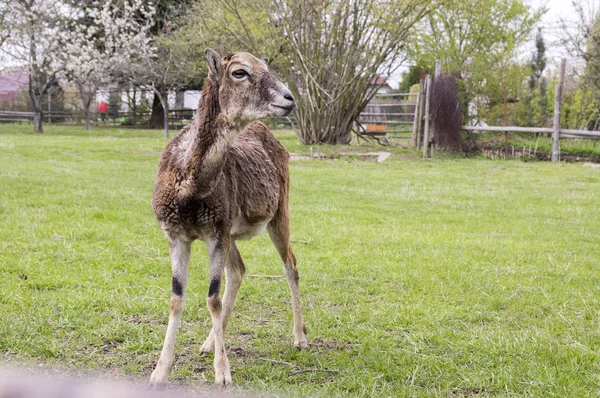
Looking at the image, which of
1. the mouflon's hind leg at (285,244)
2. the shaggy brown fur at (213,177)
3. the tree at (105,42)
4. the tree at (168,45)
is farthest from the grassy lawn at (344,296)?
the tree at (105,42)

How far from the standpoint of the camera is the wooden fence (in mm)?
19953

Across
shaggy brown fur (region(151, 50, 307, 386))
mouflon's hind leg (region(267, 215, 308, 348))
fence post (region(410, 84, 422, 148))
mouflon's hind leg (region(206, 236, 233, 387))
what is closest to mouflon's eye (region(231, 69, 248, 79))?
shaggy brown fur (region(151, 50, 307, 386))

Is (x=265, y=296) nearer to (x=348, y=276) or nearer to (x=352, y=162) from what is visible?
(x=348, y=276)

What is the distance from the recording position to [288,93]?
3.78 m

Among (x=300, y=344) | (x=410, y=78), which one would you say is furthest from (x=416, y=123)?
(x=410, y=78)

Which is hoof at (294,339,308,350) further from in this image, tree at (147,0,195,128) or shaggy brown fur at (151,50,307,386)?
tree at (147,0,195,128)

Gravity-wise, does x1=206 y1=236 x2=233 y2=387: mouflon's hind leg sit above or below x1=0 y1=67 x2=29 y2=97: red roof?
below

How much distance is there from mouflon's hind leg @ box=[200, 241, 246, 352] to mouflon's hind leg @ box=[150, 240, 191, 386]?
0.59 meters

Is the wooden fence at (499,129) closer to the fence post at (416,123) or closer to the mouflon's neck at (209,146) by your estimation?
the fence post at (416,123)

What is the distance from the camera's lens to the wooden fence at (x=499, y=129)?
20.0 metres

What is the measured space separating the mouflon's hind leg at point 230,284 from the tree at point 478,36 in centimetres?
3015

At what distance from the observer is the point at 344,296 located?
5.88 metres

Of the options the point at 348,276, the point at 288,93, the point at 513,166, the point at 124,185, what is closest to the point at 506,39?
the point at 513,166

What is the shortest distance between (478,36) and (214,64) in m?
35.0
